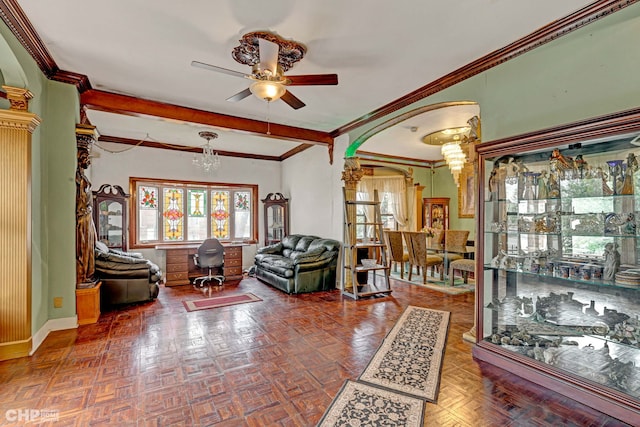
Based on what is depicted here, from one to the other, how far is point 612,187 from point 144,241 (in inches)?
293

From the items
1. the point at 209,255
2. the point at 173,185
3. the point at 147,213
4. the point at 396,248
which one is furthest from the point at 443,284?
the point at 147,213

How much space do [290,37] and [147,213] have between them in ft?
18.3

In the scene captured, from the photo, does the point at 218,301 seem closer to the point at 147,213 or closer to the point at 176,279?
the point at 176,279

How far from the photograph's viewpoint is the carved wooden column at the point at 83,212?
3.70 meters

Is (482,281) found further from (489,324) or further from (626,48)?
(626,48)

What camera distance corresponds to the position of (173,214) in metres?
7.00

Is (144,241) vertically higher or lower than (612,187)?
lower

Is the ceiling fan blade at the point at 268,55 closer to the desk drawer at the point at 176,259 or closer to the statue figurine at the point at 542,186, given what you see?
the statue figurine at the point at 542,186

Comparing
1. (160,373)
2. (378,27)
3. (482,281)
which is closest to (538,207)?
(482,281)

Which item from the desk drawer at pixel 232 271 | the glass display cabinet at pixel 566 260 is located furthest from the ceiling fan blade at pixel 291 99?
the desk drawer at pixel 232 271

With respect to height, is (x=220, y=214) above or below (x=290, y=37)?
below

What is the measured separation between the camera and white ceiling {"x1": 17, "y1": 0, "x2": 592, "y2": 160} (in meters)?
2.33

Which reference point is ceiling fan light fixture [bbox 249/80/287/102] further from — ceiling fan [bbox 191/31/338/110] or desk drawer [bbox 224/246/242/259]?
desk drawer [bbox 224/246/242/259]

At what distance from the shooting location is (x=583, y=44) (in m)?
2.38
